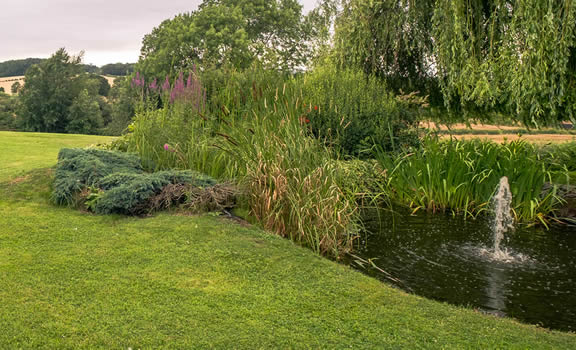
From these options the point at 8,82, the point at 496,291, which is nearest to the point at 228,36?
the point at 496,291

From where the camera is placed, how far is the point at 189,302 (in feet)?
10.5

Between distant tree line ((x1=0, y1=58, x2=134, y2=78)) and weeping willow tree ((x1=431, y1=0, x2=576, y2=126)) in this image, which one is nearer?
weeping willow tree ((x1=431, y1=0, x2=576, y2=126))

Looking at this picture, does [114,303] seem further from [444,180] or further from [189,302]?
[444,180]

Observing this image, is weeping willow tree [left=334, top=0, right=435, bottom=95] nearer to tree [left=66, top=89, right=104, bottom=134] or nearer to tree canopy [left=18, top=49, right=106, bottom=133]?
tree [left=66, top=89, right=104, bottom=134]

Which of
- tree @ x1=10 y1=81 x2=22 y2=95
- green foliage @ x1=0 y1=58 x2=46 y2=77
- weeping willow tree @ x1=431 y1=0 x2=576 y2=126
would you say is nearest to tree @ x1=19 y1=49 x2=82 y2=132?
tree @ x1=10 y1=81 x2=22 y2=95

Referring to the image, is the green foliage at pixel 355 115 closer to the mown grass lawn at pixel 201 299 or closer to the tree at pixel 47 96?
the mown grass lawn at pixel 201 299

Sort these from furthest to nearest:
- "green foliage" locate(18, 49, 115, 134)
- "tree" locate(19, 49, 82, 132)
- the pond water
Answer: "tree" locate(19, 49, 82, 132) < "green foliage" locate(18, 49, 115, 134) < the pond water

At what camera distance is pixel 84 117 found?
112 feet

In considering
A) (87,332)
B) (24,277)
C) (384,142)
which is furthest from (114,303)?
(384,142)

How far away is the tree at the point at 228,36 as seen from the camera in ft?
85.5

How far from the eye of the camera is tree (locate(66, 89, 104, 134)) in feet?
110

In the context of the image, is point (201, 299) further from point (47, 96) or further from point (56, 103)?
point (47, 96)

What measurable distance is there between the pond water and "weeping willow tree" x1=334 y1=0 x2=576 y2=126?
2519 mm

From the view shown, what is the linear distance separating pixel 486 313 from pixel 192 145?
4208mm
